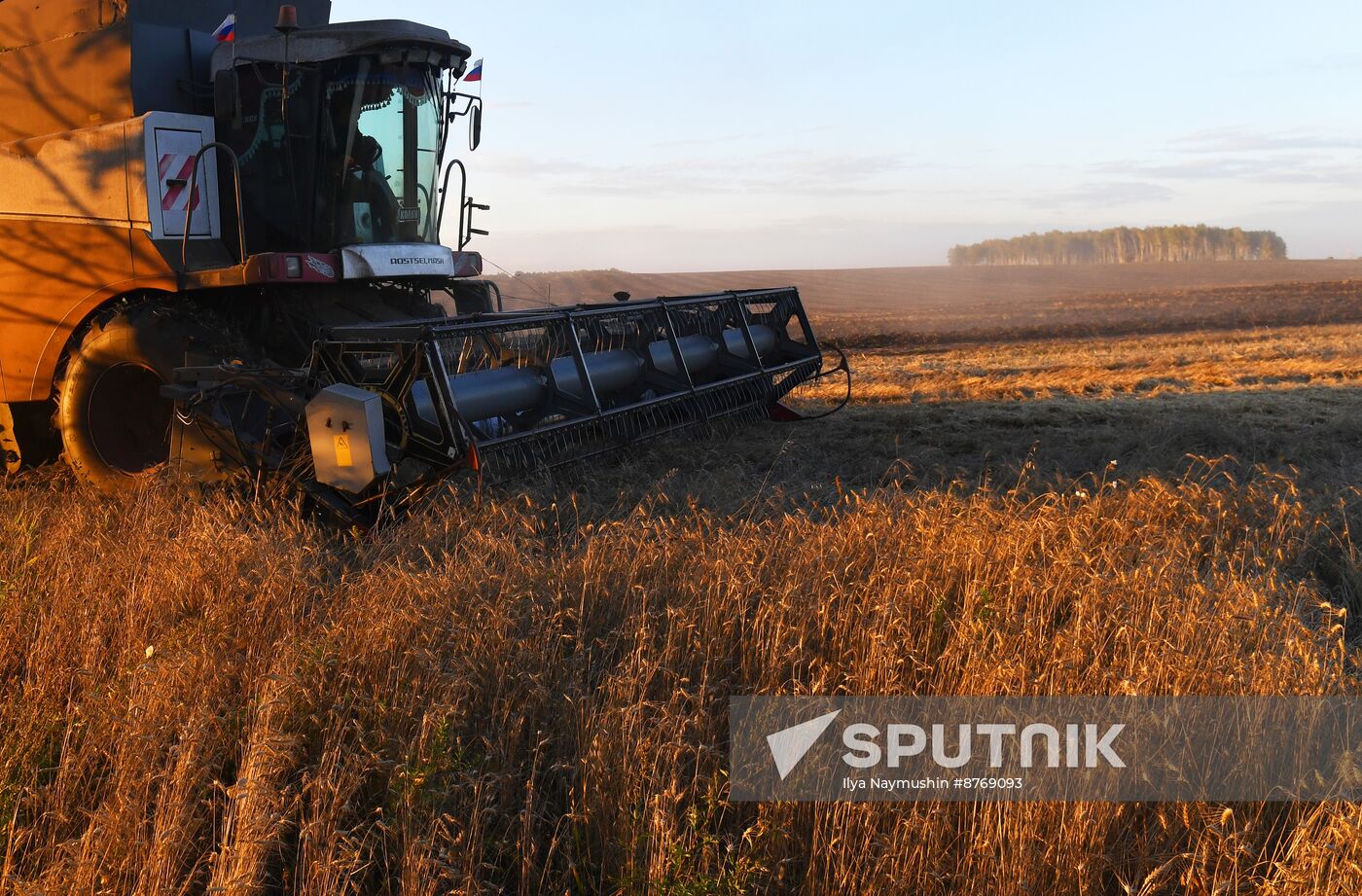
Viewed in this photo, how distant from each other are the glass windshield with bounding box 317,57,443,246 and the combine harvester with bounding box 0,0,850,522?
13mm

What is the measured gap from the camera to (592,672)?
10.3 feet

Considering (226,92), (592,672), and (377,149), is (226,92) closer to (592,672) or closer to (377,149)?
(377,149)

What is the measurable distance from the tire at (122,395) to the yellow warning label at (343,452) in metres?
1.40

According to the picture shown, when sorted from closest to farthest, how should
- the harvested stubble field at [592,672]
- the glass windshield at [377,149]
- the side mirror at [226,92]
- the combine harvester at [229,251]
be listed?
the harvested stubble field at [592,672] → the combine harvester at [229,251] → the side mirror at [226,92] → the glass windshield at [377,149]

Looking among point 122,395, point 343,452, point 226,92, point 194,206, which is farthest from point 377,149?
point 343,452

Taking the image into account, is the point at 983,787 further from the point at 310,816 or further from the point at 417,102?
the point at 417,102

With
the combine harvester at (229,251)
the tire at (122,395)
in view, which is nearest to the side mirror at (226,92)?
the combine harvester at (229,251)

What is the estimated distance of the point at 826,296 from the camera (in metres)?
43.7

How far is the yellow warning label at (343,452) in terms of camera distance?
479cm

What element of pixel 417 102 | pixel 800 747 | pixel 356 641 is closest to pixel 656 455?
pixel 417 102

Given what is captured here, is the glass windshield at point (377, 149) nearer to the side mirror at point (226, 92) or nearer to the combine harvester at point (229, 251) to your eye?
the combine harvester at point (229, 251)

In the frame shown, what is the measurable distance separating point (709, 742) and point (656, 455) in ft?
12.7

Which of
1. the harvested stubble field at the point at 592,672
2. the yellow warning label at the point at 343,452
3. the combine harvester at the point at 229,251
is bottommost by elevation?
the harvested stubble field at the point at 592,672

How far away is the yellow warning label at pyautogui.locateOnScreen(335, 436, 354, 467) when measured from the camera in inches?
189
